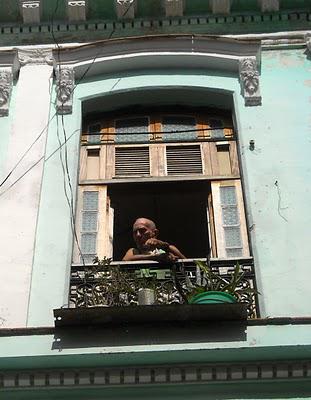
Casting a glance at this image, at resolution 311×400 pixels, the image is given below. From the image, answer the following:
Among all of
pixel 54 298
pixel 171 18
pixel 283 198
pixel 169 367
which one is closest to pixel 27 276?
pixel 54 298

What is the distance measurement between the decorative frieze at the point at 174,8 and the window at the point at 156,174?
1244 mm

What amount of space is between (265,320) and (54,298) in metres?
1.72

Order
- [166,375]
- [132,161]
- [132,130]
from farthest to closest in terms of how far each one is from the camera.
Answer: [132,130] < [132,161] < [166,375]

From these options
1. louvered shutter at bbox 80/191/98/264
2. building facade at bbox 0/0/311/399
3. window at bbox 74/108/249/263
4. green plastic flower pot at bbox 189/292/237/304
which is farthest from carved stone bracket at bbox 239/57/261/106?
green plastic flower pot at bbox 189/292/237/304

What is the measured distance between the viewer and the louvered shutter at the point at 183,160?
27.9 feet

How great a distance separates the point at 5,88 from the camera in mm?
8797

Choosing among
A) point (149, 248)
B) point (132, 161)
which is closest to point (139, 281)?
point (149, 248)

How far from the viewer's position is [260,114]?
8.46 m

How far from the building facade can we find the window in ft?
0.06

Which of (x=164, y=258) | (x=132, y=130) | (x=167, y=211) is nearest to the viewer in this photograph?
(x=164, y=258)

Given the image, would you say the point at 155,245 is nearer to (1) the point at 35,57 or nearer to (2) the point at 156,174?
(2) the point at 156,174

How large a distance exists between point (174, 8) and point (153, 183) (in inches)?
94.9

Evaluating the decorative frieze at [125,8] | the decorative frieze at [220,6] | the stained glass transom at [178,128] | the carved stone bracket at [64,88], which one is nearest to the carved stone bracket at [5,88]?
the carved stone bracket at [64,88]

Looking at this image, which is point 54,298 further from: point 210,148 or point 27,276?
point 210,148
